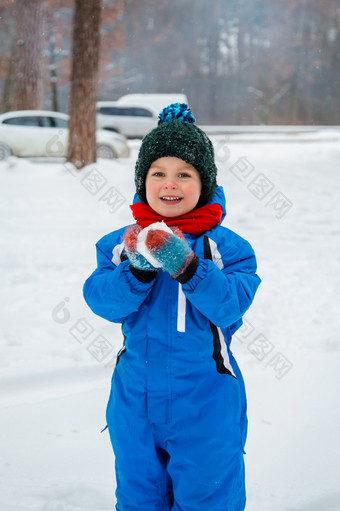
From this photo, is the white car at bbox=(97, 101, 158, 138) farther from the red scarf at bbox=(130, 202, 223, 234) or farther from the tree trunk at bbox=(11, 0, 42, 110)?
the red scarf at bbox=(130, 202, 223, 234)

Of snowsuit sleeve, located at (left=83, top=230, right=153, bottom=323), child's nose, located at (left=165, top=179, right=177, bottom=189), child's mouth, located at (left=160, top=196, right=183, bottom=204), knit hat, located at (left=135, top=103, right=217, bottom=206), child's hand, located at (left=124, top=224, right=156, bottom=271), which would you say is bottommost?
snowsuit sleeve, located at (left=83, top=230, right=153, bottom=323)

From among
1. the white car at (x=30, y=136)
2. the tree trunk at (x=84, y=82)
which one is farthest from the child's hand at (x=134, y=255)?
the white car at (x=30, y=136)

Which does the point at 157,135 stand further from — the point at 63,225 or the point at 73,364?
the point at 63,225

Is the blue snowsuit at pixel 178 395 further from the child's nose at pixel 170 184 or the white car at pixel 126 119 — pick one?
the white car at pixel 126 119

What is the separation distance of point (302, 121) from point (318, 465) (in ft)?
115

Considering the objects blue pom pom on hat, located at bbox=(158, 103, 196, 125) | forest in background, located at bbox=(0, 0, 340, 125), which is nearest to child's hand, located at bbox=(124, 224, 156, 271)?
blue pom pom on hat, located at bbox=(158, 103, 196, 125)

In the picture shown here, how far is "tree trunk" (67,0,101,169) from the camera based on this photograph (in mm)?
8766

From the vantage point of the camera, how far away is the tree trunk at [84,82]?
28.8 feet

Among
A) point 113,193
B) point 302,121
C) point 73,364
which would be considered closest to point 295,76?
point 302,121

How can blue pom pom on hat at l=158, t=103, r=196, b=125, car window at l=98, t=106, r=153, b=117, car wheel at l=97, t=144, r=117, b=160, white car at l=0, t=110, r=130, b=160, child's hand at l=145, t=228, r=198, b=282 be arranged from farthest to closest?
car window at l=98, t=106, r=153, b=117, white car at l=0, t=110, r=130, b=160, car wheel at l=97, t=144, r=117, b=160, blue pom pom on hat at l=158, t=103, r=196, b=125, child's hand at l=145, t=228, r=198, b=282

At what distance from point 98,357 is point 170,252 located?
2.33 meters

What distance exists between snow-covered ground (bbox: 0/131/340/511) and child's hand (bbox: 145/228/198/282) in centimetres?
135

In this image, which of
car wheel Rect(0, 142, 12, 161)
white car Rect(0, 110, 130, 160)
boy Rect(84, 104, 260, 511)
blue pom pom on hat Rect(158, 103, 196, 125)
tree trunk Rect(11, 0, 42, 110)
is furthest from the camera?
tree trunk Rect(11, 0, 42, 110)

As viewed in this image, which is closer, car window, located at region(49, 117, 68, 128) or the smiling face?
the smiling face
